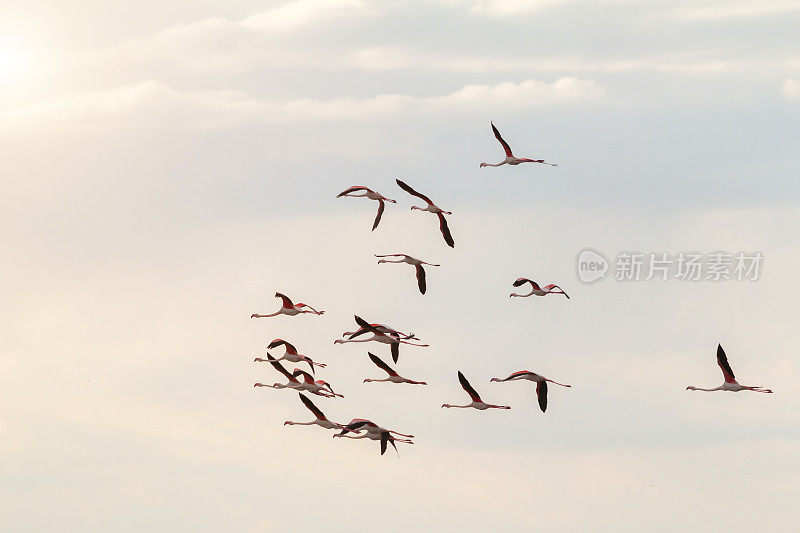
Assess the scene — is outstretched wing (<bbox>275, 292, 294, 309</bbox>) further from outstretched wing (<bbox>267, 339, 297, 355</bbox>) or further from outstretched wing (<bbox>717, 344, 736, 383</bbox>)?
outstretched wing (<bbox>717, 344, 736, 383</bbox>)

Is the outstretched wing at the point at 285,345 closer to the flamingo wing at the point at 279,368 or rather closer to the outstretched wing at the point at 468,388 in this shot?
the flamingo wing at the point at 279,368

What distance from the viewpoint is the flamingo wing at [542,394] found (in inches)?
3716

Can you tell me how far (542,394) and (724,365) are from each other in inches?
423

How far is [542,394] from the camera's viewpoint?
310 ft

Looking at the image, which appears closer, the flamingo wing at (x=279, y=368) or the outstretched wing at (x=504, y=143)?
the outstretched wing at (x=504, y=143)

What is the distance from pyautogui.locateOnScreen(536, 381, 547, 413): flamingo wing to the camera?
94.4 m

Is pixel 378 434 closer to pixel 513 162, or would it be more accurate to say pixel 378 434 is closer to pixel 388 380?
pixel 388 380

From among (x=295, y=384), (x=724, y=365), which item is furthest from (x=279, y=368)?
(x=724, y=365)

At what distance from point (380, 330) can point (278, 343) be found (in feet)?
23.2

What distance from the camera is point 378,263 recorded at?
96375 mm

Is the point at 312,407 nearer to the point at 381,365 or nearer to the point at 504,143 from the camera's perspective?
the point at 381,365

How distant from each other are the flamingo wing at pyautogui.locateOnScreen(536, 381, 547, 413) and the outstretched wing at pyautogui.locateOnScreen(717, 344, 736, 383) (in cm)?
1006

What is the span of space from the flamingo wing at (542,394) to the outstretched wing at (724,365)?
1006 cm

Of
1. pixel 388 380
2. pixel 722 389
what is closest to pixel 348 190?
pixel 388 380
